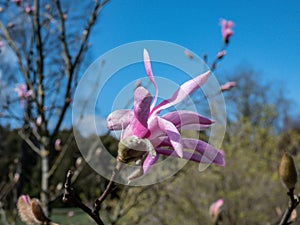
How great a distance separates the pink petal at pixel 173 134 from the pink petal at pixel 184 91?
27mm

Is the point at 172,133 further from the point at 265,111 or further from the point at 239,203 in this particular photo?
the point at 265,111

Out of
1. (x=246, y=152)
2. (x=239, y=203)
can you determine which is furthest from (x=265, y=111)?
(x=239, y=203)

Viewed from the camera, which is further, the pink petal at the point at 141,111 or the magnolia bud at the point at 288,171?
the magnolia bud at the point at 288,171

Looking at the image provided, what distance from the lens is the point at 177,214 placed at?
4.42 m

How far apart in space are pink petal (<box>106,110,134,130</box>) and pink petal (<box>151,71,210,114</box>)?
33 mm

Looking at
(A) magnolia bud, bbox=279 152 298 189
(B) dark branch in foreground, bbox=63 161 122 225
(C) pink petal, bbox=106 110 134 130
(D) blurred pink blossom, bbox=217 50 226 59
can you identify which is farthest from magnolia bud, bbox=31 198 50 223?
(D) blurred pink blossom, bbox=217 50 226 59

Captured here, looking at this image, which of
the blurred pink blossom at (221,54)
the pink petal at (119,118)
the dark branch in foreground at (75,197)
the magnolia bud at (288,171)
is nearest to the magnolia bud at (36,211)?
the dark branch in foreground at (75,197)

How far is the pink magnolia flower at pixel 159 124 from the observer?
17.5 inches

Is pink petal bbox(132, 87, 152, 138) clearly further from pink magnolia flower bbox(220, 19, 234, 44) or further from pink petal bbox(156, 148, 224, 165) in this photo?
pink magnolia flower bbox(220, 19, 234, 44)

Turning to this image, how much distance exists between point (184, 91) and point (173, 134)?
0.07 metres

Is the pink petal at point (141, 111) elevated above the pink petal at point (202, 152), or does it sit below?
above

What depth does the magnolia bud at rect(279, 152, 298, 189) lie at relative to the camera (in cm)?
65

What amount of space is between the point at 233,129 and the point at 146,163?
5493 millimetres

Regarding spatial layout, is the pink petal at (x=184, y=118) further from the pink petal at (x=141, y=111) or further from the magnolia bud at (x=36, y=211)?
the magnolia bud at (x=36, y=211)
